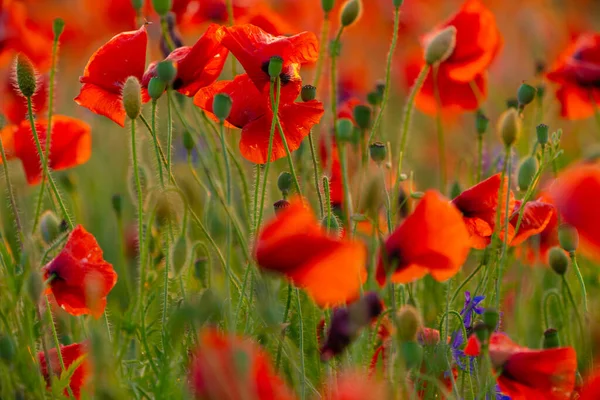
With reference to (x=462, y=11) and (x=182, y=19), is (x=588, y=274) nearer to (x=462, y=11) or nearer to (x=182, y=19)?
(x=462, y=11)

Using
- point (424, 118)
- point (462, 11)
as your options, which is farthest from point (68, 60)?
point (462, 11)

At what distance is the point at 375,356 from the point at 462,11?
76cm

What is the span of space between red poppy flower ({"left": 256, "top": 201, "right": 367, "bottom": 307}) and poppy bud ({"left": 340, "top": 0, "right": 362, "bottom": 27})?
20.0 inches

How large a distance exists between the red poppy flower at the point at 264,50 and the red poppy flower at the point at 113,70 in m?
0.13

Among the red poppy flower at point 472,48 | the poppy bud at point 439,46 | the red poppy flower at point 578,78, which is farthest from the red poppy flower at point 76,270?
the red poppy flower at point 578,78

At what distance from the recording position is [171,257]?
3.78 feet

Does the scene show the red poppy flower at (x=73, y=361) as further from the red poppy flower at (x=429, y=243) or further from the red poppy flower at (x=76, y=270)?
the red poppy flower at (x=429, y=243)

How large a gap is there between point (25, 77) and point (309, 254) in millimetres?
500

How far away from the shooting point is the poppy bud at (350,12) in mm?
1260

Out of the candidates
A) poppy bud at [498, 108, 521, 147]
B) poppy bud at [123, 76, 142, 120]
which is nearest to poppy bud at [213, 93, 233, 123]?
poppy bud at [123, 76, 142, 120]

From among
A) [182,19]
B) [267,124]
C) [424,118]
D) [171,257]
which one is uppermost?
[182,19]

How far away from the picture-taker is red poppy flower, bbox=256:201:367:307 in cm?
82

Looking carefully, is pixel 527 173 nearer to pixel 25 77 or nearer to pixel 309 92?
pixel 309 92

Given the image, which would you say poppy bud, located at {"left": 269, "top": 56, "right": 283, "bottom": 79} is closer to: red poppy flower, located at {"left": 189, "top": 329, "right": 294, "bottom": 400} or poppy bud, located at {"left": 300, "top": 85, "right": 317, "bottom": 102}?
poppy bud, located at {"left": 300, "top": 85, "right": 317, "bottom": 102}
